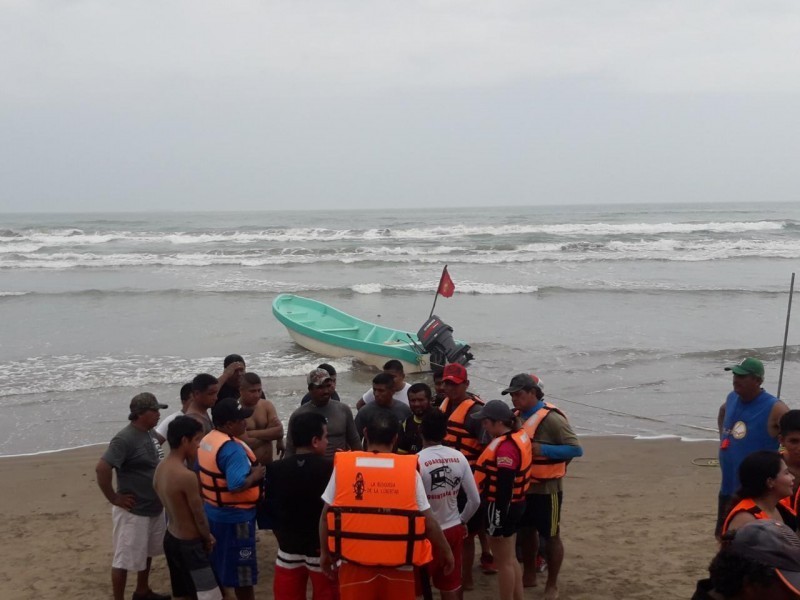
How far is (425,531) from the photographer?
3.54 metres

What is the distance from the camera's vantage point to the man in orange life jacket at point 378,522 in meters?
3.48

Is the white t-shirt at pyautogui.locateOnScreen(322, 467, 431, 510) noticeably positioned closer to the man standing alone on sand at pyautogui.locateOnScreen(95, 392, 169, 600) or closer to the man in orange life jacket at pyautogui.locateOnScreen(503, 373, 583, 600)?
the man in orange life jacket at pyautogui.locateOnScreen(503, 373, 583, 600)

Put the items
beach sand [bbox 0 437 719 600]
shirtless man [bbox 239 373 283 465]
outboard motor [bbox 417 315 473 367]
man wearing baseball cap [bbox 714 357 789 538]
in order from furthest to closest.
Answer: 1. outboard motor [bbox 417 315 473 367]
2. shirtless man [bbox 239 373 283 465]
3. beach sand [bbox 0 437 719 600]
4. man wearing baseball cap [bbox 714 357 789 538]

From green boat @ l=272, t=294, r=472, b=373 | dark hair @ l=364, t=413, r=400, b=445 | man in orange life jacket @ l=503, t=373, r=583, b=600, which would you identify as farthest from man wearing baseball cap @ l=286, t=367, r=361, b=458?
green boat @ l=272, t=294, r=472, b=373

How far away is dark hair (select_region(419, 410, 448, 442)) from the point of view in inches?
166

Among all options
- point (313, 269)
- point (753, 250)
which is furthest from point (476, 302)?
point (753, 250)

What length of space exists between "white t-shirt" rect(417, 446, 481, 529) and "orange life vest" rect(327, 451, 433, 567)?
65 cm

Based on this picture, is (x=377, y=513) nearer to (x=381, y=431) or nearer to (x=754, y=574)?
(x=381, y=431)

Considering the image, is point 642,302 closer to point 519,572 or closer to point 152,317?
point 152,317

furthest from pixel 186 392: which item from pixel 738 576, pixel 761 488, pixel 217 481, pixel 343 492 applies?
pixel 738 576

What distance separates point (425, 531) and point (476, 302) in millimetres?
19873

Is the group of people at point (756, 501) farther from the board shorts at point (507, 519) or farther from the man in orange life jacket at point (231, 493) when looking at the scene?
the man in orange life jacket at point (231, 493)

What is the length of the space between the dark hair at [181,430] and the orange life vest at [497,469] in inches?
67.9

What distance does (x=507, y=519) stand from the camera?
448 centimetres
